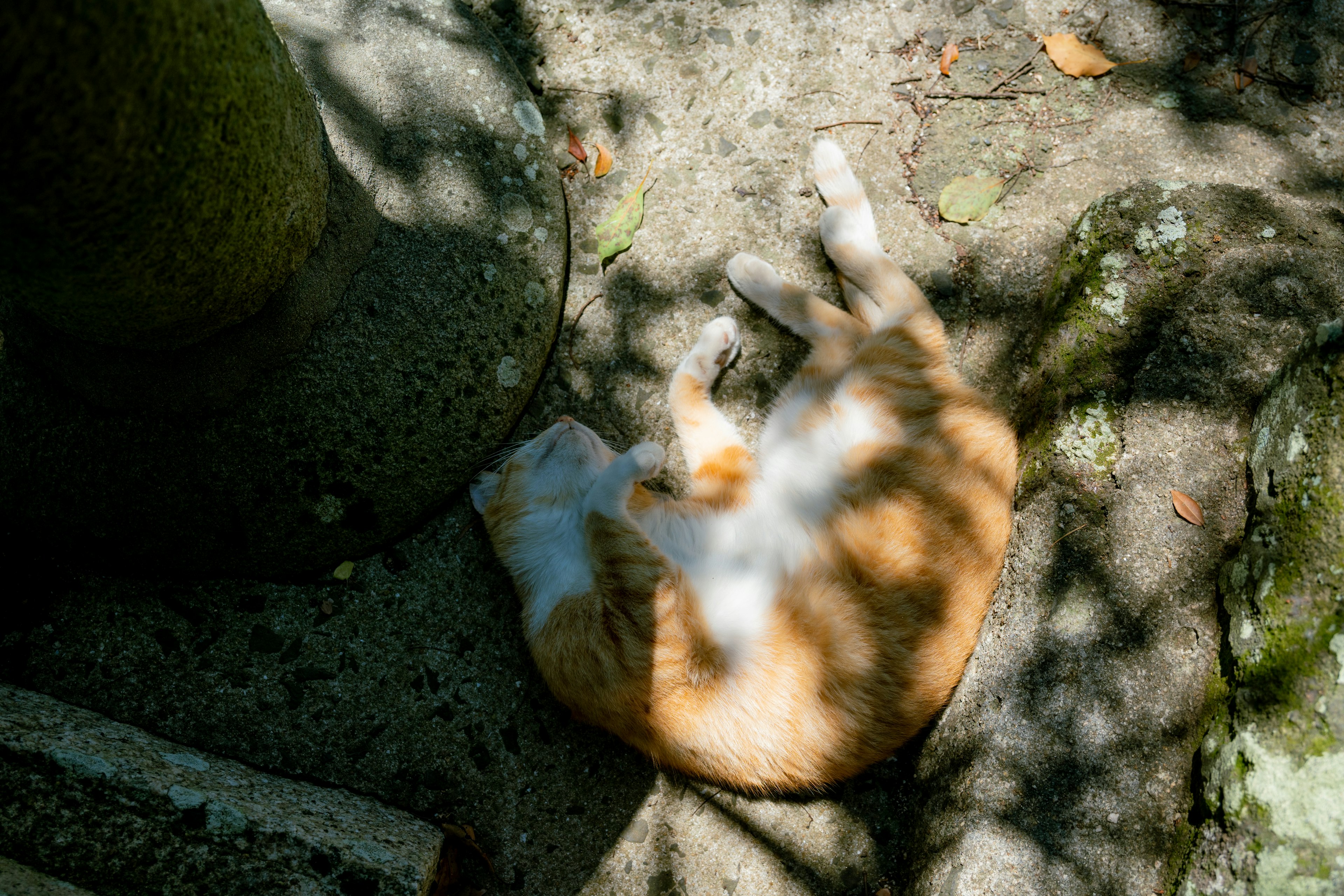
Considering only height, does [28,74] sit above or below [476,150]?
above

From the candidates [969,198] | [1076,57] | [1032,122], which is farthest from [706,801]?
[1076,57]

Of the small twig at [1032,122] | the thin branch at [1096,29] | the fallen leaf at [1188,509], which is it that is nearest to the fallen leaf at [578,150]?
the small twig at [1032,122]

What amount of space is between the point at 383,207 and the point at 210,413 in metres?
0.87

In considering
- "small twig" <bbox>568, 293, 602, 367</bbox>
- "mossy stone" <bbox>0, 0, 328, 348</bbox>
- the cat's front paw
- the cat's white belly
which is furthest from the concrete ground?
"mossy stone" <bbox>0, 0, 328, 348</bbox>

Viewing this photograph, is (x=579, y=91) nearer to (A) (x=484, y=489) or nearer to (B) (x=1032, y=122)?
(A) (x=484, y=489)

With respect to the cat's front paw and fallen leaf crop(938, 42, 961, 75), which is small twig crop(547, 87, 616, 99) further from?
fallen leaf crop(938, 42, 961, 75)

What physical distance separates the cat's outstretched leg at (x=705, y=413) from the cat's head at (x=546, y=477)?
37cm

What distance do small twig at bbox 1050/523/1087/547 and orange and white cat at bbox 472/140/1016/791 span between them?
0.64 ft

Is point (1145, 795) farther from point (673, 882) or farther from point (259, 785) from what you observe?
point (259, 785)

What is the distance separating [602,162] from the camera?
10.1ft

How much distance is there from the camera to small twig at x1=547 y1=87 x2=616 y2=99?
3.17 meters

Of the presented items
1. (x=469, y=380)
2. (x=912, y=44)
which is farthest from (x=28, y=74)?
(x=912, y=44)

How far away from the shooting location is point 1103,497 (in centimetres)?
220

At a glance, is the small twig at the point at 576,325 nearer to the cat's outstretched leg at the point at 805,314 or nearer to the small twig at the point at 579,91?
the cat's outstretched leg at the point at 805,314
